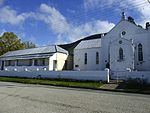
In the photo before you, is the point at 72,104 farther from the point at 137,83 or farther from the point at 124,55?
the point at 124,55

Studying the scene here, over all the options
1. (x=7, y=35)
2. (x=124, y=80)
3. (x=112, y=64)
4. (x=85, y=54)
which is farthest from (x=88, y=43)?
(x=7, y=35)

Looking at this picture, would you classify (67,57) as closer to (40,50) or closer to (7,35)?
(40,50)

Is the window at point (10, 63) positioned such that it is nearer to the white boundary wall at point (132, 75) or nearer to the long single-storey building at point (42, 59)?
the long single-storey building at point (42, 59)

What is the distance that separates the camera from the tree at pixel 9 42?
64119 millimetres

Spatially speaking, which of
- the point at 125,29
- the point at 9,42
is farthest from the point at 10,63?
the point at 125,29

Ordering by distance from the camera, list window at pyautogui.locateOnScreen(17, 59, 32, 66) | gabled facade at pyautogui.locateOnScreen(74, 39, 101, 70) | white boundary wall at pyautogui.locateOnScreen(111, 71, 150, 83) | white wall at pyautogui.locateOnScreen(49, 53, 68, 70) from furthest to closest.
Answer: window at pyautogui.locateOnScreen(17, 59, 32, 66), white wall at pyautogui.locateOnScreen(49, 53, 68, 70), gabled facade at pyautogui.locateOnScreen(74, 39, 101, 70), white boundary wall at pyautogui.locateOnScreen(111, 71, 150, 83)

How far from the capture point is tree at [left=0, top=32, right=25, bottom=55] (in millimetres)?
64119

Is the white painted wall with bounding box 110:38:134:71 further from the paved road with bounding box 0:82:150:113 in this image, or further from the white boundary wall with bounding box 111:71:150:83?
the paved road with bounding box 0:82:150:113

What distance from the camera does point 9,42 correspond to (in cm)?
6562

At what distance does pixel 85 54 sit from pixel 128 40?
33.8 feet

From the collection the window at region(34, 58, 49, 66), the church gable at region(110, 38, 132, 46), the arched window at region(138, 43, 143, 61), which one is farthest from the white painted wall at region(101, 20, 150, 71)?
the window at region(34, 58, 49, 66)

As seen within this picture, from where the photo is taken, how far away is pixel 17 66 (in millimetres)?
50031

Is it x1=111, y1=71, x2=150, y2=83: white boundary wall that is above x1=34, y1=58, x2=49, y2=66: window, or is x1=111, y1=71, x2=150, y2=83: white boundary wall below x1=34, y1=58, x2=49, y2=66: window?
below

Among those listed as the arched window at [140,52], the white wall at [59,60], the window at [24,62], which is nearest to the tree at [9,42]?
the window at [24,62]
